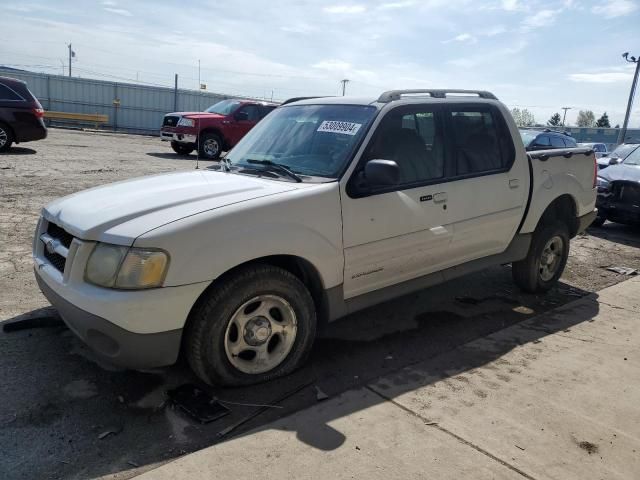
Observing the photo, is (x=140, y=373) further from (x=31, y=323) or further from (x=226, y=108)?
(x=226, y=108)

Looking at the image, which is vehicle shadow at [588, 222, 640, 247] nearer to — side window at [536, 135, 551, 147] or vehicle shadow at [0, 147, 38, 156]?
side window at [536, 135, 551, 147]

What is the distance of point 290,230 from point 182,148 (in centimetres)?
1466

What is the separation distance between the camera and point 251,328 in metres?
3.30

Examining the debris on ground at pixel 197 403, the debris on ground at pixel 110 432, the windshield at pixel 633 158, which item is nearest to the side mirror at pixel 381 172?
the debris on ground at pixel 197 403

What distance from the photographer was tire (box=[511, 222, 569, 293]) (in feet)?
17.1

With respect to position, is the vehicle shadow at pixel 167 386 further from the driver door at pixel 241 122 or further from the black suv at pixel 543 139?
the driver door at pixel 241 122

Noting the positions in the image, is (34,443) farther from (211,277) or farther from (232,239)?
(232,239)

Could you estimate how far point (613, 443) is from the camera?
9.75ft

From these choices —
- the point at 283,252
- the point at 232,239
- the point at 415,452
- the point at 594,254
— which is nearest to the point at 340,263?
the point at 283,252

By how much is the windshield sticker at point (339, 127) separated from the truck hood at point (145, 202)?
0.64 meters

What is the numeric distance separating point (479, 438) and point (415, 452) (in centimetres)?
41

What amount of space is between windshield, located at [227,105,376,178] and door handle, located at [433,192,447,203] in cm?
79

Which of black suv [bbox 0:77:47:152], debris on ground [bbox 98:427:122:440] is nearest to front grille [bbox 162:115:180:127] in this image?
black suv [bbox 0:77:47:152]

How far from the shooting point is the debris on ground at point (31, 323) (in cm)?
391
